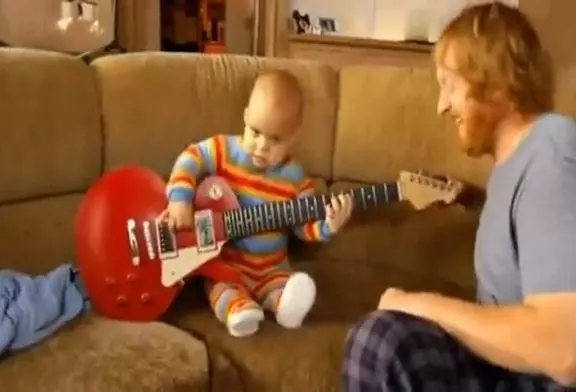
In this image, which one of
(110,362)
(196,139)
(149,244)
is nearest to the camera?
(110,362)

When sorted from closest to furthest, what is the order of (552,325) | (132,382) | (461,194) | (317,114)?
(552,325) → (132,382) → (461,194) → (317,114)

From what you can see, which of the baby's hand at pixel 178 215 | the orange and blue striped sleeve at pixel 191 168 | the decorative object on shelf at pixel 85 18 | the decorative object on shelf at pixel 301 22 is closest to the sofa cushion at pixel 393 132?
the orange and blue striped sleeve at pixel 191 168

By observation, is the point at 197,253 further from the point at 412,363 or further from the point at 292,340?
the point at 412,363

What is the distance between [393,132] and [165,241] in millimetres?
632

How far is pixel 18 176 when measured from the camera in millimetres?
1901

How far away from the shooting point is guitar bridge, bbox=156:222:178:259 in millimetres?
1812

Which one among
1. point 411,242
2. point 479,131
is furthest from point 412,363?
point 411,242

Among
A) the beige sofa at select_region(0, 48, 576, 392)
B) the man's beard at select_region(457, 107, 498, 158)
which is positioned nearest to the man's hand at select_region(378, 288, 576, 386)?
the man's beard at select_region(457, 107, 498, 158)

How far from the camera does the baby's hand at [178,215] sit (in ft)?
5.95

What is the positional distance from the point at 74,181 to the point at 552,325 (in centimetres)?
110

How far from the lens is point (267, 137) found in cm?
186

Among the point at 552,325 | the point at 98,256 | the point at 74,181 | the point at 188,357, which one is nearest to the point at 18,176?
the point at 74,181

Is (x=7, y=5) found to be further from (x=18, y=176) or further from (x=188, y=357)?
(x=188, y=357)

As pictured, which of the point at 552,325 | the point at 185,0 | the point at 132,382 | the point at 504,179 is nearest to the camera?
the point at 552,325
